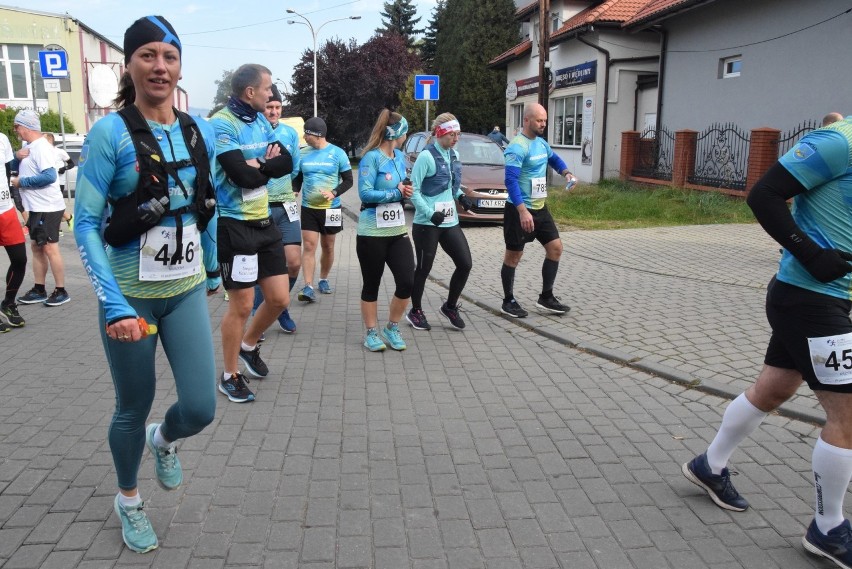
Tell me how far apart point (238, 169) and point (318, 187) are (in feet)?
11.6

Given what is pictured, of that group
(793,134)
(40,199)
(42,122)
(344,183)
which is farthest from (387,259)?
(42,122)

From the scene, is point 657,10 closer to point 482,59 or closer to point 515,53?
point 515,53

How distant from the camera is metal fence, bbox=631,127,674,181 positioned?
20.1 meters

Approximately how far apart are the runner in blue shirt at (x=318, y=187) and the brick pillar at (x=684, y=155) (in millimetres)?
12719

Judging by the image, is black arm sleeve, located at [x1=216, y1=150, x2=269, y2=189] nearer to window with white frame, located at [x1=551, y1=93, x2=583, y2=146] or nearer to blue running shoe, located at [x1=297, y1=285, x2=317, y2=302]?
blue running shoe, located at [x1=297, y1=285, x2=317, y2=302]

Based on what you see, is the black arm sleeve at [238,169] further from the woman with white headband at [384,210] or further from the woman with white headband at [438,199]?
the woman with white headband at [438,199]

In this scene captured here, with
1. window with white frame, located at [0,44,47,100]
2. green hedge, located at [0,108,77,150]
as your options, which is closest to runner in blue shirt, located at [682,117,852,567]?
green hedge, located at [0,108,77,150]

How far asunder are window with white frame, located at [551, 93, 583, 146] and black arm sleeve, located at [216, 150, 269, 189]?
21.8 metres

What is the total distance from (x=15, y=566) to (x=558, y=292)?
6.47 m

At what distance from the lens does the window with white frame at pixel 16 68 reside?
40969 mm

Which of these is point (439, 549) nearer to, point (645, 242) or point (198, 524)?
point (198, 524)

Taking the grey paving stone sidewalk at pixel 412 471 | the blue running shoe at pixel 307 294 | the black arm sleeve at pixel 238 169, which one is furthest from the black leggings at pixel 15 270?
the black arm sleeve at pixel 238 169

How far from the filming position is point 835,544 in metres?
2.98

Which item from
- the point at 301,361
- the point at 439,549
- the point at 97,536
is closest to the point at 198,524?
the point at 97,536
